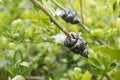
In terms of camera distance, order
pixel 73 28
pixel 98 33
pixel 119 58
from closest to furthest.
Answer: pixel 119 58, pixel 98 33, pixel 73 28

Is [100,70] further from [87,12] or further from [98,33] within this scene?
[87,12]

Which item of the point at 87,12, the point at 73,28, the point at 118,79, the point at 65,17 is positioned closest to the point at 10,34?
the point at 73,28

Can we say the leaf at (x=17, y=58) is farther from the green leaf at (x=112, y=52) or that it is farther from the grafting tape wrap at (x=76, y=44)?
the green leaf at (x=112, y=52)

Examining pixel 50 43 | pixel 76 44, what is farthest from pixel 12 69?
pixel 50 43

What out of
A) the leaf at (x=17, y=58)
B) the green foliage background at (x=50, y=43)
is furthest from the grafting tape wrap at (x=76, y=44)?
the leaf at (x=17, y=58)

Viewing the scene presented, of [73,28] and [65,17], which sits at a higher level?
[65,17]

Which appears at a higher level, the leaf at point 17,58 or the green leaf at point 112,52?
the green leaf at point 112,52

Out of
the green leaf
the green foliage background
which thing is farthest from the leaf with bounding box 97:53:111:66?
the green leaf

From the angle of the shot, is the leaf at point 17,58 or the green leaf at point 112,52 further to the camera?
the leaf at point 17,58

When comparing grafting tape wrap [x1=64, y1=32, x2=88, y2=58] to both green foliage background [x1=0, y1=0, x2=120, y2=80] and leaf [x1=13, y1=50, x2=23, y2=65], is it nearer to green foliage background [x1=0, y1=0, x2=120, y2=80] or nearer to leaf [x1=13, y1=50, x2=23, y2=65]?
green foliage background [x1=0, y1=0, x2=120, y2=80]
